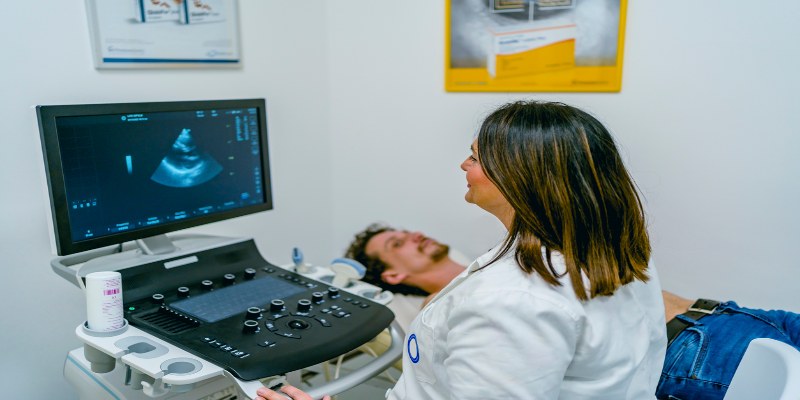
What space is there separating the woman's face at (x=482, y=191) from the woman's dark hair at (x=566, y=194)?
4 centimetres

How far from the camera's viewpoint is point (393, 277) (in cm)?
212

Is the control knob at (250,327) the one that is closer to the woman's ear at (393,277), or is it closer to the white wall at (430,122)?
the white wall at (430,122)

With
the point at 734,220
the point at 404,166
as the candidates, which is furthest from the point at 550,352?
the point at 404,166

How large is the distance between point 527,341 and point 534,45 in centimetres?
136

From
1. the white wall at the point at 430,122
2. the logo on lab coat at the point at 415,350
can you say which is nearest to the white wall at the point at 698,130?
the white wall at the point at 430,122

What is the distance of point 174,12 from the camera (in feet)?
6.13

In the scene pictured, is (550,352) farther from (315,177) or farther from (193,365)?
(315,177)

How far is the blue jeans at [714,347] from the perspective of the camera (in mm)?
1379

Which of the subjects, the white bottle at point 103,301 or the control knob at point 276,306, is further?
the control knob at point 276,306

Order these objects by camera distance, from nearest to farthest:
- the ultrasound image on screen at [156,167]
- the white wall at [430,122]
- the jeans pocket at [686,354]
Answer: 1. the ultrasound image on screen at [156,167]
2. the jeans pocket at [686,354]
3. the white wall at [430,122]

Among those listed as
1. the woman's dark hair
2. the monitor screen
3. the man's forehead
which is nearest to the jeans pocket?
the woman's dark hair

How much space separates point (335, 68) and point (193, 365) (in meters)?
1.60

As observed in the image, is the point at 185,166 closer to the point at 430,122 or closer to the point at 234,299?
the point at 234,299

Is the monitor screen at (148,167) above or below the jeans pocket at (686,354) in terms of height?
above
